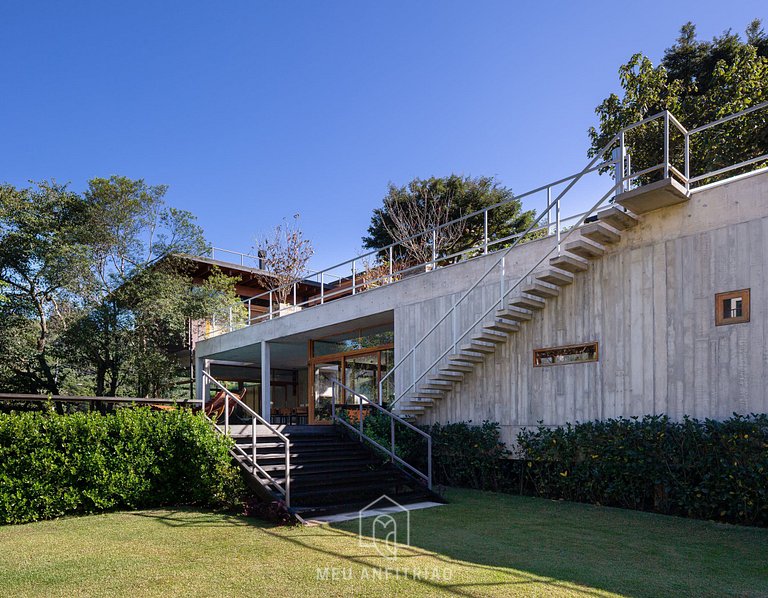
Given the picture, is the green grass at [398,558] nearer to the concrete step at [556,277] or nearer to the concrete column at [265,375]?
the concrete step at [556,277]

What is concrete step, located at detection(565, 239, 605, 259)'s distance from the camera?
367 inches

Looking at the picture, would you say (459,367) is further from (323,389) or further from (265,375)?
(265,375)

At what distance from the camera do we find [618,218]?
29.7 feet

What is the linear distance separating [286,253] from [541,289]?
17.6 meters

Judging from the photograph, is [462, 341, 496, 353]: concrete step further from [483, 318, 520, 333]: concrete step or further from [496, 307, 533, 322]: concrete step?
[496, 307, 533, 322]: concrete step

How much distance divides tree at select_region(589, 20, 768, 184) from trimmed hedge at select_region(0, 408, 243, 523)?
50.5 feet

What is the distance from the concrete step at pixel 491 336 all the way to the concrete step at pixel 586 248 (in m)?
2.05

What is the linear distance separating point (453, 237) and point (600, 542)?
57.2 feet

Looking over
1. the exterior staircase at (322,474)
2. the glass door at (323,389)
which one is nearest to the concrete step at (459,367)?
the exterior staircase at (322,474)

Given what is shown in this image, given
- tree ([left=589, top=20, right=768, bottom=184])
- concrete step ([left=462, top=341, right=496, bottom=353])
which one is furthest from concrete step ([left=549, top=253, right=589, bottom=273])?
tree ([left=589, top=20, right=768, bottom=184])

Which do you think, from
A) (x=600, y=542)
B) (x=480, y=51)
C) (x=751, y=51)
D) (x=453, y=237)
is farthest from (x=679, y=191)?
(x=453, y=237)

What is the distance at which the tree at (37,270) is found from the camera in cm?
1689

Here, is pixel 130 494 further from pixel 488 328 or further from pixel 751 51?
pixel 751 51

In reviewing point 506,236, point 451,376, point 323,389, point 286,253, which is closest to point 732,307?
point 451,376
